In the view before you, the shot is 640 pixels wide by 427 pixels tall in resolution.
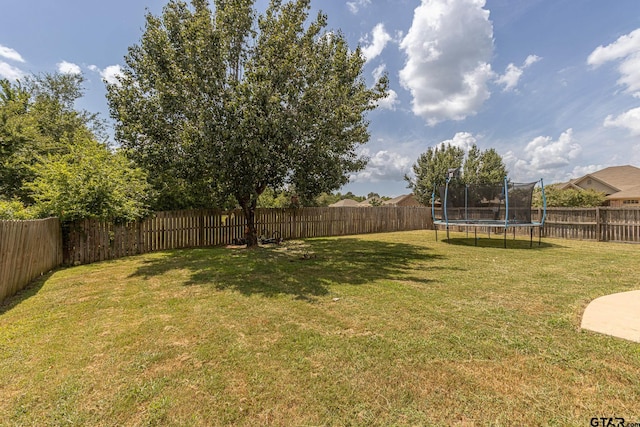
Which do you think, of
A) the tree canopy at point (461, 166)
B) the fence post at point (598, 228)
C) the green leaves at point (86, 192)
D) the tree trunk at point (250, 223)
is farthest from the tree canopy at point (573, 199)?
the green leaves at point (86, 192)

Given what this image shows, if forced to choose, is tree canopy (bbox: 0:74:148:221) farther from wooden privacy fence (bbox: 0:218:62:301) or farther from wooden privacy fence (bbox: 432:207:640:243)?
wooden privacy fence (bbox: 432:207:640:243)

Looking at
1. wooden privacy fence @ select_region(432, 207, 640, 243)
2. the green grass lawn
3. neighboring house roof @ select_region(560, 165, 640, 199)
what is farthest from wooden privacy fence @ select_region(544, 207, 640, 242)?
neighboring house roof @ select_region(560, 165, 640, 199)

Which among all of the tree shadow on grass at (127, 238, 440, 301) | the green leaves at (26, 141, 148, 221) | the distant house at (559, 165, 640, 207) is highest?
the distant house at (559, 165, 640, 207)

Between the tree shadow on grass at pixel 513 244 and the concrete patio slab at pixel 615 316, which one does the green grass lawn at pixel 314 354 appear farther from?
the tree shadow on grass at pixel 513 244

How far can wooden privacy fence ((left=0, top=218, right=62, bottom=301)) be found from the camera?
4125 millimetres

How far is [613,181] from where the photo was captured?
81.3ft

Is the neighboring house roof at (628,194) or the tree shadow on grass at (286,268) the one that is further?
the neighboring house roof at (628,194)

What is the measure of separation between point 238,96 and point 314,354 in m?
5.94

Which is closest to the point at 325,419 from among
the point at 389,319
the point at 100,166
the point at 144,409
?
the point at 144,409

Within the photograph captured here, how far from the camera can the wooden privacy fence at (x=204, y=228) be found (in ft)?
24.5

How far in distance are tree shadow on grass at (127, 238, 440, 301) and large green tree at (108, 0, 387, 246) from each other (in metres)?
2.12

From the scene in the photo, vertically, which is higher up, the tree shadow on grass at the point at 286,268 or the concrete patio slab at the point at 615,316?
the concrete patio slab at the point at 615,316

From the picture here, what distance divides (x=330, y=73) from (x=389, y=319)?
699 centimetres

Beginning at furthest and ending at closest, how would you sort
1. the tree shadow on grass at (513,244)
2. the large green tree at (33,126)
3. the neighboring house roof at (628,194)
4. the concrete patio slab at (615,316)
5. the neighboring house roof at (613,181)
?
the neighboring house roof at (613,181) → the neighboring house roof at (628,194) → the large green tree at (33,126) → the tree shadow on grass at (513,244) → the concrete patio slab at (615,316)
